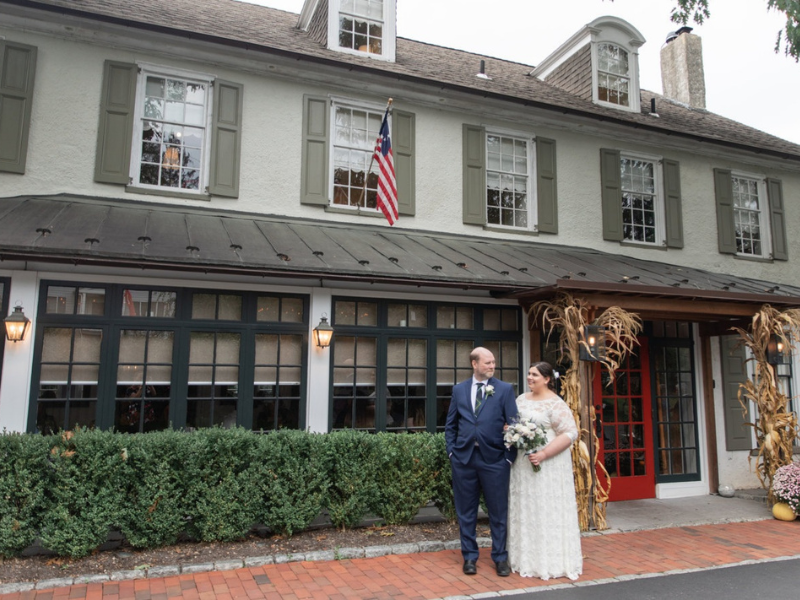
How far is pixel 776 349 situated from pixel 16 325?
9.16 meters

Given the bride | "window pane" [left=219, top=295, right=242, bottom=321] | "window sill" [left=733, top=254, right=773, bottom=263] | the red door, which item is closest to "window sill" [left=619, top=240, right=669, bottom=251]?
"window sill" [left=733, top=254, right=773, bottom=263]

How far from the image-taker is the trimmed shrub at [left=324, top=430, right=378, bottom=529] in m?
5.98

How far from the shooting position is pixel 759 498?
29.5 feet

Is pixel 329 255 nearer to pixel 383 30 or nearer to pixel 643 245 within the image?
pixel 383 30

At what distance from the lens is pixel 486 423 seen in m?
5.23

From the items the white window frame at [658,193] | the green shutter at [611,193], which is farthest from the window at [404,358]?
the white window frame at [658,193]

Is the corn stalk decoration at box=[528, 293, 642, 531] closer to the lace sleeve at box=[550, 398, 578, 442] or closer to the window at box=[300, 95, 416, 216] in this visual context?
the lace sleeve at box=[550, 398, 578, 442]

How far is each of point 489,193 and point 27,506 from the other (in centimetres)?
729

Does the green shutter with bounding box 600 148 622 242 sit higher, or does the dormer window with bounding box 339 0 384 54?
the dormer window with bounding box 339 0 384 54

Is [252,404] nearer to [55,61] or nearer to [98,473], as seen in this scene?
[98,473]

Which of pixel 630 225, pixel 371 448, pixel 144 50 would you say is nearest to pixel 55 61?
pixel 144 50

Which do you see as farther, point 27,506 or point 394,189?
point 394,189

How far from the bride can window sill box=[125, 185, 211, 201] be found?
5055 millimetres

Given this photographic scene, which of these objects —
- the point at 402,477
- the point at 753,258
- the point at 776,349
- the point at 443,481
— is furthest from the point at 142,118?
the point at 753,258
